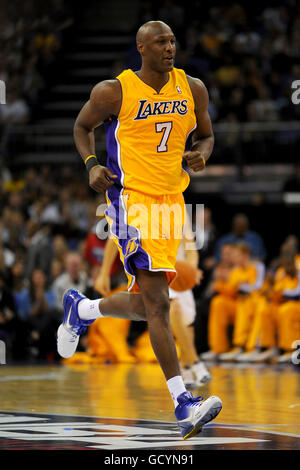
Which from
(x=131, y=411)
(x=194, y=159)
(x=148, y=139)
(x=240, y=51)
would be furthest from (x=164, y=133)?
(x=240, y=51)

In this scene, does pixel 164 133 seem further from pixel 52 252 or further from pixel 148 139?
pixel 52 252

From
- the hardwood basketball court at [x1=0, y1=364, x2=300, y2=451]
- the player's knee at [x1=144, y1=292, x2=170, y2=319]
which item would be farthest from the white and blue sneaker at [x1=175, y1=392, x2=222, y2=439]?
the player's knee at [x1=144, y1=292, x2=170, y2=319]

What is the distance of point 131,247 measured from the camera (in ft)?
16.2

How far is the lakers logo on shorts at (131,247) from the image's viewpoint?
16.2 feet

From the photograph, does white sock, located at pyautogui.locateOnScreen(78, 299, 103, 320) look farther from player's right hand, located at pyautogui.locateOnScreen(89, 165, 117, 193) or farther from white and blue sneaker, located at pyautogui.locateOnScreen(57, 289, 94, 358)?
player's right hand, located at pyautogui.locateOnScreen(89, 165, 117, 193)

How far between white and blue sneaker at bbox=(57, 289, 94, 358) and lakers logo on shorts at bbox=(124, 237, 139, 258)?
1147mm

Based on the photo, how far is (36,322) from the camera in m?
12.2

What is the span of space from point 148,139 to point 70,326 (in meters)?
1.53

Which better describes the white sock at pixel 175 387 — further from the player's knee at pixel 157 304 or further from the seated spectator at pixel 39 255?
the seated spectator at pixel 39 255

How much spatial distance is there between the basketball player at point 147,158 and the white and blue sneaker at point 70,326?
2.50 ft

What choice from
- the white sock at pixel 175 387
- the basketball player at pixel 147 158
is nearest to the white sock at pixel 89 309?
the basketball player at pixel 147 158

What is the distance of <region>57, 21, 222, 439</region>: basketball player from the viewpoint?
16.2ft

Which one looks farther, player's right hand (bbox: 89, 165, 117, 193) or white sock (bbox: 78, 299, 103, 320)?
white sock (bbox: 78, 299, 103, 320)

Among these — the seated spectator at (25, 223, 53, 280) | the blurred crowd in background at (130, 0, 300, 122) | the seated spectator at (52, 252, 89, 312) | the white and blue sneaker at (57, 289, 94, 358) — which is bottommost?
the white and blue sneaker at (57, 289, 94, 358)
